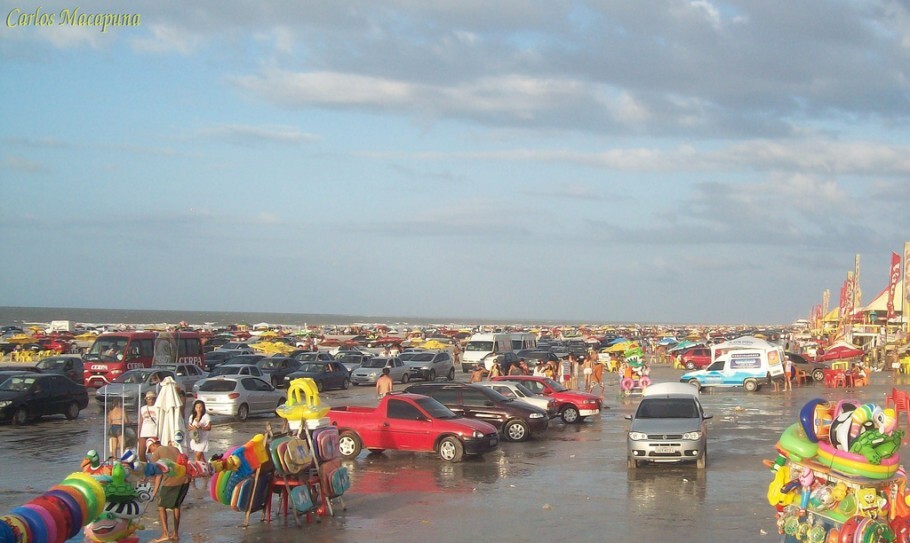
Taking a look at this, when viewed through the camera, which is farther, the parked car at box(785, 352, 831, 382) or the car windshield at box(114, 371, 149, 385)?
the parked car at box(785, 352, 831, 382)

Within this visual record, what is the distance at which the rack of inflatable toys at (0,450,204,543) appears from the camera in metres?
8.92

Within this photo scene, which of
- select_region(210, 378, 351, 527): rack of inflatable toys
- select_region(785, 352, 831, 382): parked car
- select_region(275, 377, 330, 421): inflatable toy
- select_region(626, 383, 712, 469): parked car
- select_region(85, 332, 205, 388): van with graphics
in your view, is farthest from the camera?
select_region(785, 352, 831, 382): parked car

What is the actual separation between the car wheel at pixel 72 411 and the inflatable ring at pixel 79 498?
1989 centimetres

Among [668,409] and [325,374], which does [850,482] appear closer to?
[668,409]

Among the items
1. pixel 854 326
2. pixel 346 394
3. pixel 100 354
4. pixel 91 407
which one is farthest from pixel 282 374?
pixel 854 326

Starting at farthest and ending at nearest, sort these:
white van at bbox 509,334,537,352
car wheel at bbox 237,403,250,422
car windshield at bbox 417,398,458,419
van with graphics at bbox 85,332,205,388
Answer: white van at bbox 509,334,537,352 → van with graphics at bbox 85,332,205,388 → car wheel at bbox 237,403,250,422 → car windshield at bbox 417,398,458,419

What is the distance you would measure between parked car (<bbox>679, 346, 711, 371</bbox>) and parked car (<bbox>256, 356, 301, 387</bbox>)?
76.8 feet

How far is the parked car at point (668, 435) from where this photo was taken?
1770 cm

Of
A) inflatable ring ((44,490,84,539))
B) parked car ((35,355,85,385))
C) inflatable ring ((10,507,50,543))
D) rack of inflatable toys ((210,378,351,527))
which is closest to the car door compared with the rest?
rack of inflatable toys ((210,378,351,527))

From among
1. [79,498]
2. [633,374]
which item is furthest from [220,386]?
[79,498]

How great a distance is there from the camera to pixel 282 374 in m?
41.4

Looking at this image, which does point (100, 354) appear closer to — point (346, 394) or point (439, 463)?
point (346, 394)

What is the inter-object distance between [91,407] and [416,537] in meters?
23.0

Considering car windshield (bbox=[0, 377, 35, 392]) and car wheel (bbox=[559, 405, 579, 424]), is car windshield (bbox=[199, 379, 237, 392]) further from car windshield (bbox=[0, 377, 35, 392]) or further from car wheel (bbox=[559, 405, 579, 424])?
car wheel (bbox=[559, 405, 579, 424])
